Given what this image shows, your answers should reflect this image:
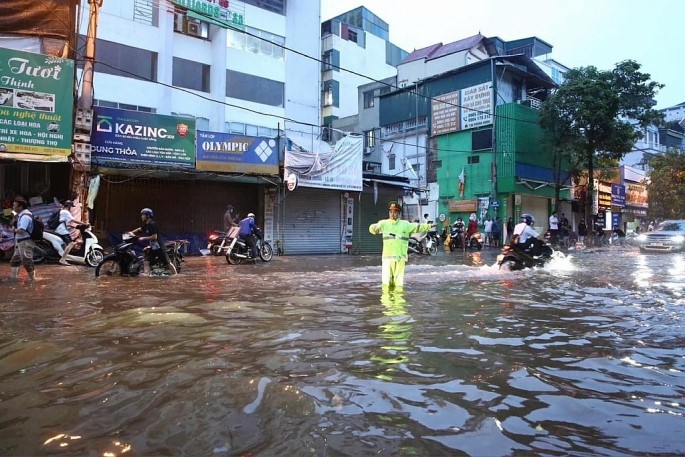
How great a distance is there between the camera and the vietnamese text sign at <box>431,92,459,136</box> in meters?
30.1

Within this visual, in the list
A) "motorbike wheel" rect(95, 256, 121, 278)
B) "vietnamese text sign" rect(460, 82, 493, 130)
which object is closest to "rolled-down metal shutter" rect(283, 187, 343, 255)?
"motorbike wheel" rect(95, 256, 121, 278)

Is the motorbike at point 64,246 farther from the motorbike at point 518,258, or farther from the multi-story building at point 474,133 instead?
the multi-story building at point 474,133

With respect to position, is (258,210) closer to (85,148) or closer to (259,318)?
(85,148)

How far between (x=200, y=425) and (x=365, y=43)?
43.3m

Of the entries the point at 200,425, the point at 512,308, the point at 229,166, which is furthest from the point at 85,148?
the point at 200,425

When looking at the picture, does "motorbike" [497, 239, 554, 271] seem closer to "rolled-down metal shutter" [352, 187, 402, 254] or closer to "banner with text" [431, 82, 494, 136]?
"rolled-down metal shutter" [352, 187, 402, 254]

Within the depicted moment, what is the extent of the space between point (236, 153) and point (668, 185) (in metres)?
32.4

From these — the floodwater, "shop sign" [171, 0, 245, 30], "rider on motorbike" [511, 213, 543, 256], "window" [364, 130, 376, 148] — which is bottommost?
the floodwater

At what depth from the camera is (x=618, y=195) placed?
40.8 metres

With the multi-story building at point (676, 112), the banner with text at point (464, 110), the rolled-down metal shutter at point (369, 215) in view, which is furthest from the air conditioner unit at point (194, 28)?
the multi-story building at point (676, 112)

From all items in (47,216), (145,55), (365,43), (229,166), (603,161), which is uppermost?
(365,43)

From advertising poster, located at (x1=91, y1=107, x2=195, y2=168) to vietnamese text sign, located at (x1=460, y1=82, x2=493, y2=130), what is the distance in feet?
58.8

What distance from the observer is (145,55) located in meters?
24.6

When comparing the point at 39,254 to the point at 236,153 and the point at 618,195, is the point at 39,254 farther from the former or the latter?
the point at 618,195
